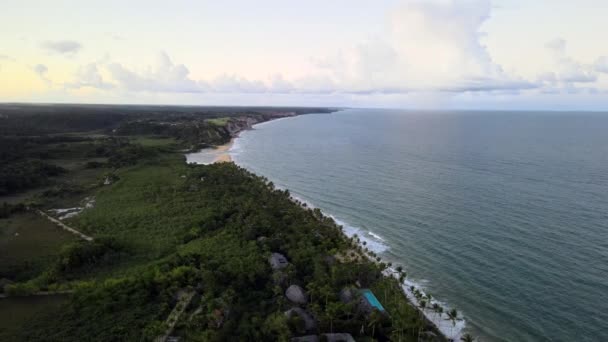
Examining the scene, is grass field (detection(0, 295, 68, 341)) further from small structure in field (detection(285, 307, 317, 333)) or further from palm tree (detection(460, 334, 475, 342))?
palm tree (detection(460, 334, 475, 342))

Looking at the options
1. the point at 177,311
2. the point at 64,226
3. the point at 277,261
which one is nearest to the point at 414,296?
the point at 277,261

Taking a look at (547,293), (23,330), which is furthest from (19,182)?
(547,293)

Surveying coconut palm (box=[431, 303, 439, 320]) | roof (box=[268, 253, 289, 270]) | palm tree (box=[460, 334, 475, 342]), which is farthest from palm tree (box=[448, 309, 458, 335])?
roof (box=[268, 253, 289, 270])

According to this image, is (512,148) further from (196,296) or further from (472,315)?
(196,296)

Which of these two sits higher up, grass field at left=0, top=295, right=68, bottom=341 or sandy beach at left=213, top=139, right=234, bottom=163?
sandy beach at left=213, top=139, right=234, bottom=163

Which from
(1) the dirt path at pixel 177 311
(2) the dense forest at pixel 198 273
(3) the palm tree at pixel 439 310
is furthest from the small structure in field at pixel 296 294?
(3) the palm tree at pixel 439 310

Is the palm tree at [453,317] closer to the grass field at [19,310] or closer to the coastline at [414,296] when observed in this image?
the coastline at [414,296]
